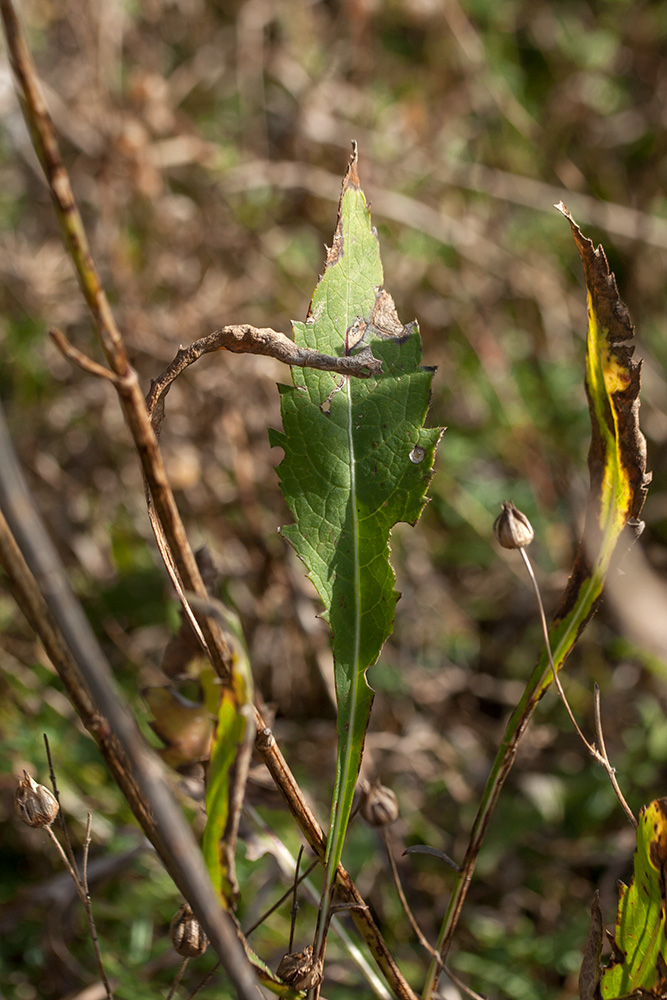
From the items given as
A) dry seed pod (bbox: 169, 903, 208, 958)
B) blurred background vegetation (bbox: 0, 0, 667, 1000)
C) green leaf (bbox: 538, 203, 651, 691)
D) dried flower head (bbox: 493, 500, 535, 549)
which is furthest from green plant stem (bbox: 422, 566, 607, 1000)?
blurred background vegetation (bbox: 0, 0, 667, 1000)

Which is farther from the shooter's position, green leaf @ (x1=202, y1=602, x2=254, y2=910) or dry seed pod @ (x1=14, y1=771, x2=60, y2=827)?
dry seed pod @ (x1=14, y1=771, x2=60, y2=827)

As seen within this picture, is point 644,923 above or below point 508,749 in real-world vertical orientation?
below

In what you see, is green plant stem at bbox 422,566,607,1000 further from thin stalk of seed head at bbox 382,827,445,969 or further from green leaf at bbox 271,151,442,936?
green leaf at bbox 271,151,442,936

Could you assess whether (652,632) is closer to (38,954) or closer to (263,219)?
(38,954)

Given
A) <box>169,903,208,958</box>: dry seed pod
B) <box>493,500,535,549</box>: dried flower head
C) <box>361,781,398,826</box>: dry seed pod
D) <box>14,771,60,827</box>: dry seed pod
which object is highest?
<box>493,500,535,549</box>: dried flower head

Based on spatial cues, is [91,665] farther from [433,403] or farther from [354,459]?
[433,403]

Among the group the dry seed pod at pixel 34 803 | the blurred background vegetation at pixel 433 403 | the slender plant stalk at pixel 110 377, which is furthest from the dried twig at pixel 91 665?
the blurred background vegetation at pixel 433 403

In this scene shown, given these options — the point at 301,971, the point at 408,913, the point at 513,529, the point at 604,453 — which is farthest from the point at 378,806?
the point at 604,453
